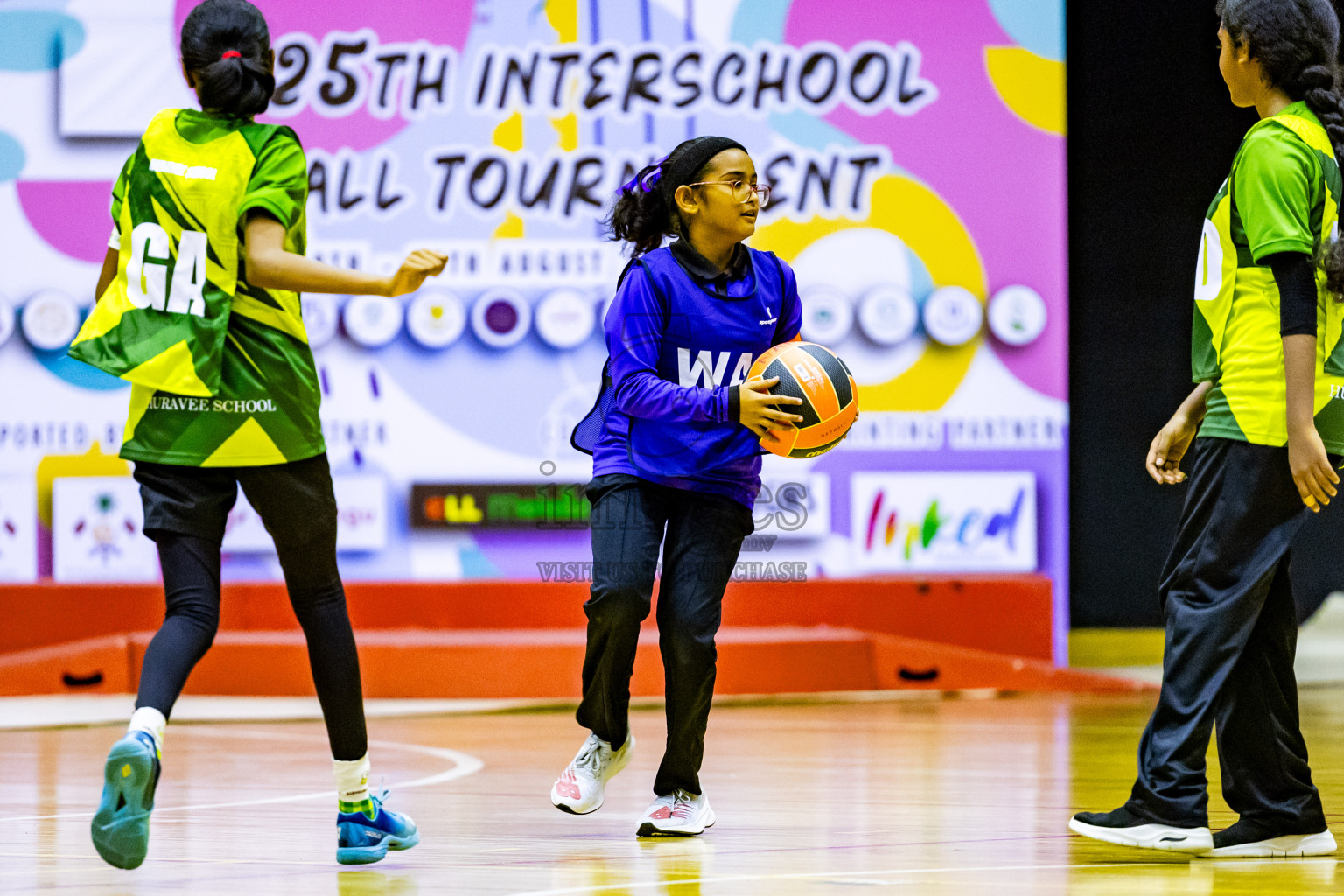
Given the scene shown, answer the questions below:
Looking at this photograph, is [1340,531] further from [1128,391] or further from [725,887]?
[725,887]

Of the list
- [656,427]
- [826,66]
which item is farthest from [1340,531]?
[656,427]

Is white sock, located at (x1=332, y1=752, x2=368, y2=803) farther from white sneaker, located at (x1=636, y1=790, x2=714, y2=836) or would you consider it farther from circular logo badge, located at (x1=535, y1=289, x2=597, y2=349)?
circular logo badge, located at (x1=535, y1=289, x2=597, y2=349)

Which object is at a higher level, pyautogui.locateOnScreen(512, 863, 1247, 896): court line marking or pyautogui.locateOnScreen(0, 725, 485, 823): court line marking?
pyautogui.locateOnScreen(512, 863, 1247, 896): court line marking

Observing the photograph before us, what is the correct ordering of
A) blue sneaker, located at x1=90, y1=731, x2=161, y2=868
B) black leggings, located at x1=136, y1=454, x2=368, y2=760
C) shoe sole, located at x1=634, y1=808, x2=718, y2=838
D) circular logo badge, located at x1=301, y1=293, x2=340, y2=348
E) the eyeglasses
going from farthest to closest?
circular logo badge, located at x1=301, y1=293, x2=340, y2=348 → the eyeglasses → shoe sole, located at x1=634, y1=808, x2=718, y2=838 → black leggings, located at x1=136, y1=454, x2=368, y2=760 → blue sneaker, located at x1=90, y1=731, x2=161, y2=868

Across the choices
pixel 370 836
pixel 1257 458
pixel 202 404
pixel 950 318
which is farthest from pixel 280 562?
pixel 950 318

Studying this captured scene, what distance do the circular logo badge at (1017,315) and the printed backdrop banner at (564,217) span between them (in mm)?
11

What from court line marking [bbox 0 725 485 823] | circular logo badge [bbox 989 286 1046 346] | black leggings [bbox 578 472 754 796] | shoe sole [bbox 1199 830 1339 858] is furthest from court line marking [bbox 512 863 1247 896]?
circular logo badge [bbox 989 286 1046 346]

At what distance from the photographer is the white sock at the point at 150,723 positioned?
2188 millimetres

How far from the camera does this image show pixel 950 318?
5848mm

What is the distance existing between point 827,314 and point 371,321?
182cm

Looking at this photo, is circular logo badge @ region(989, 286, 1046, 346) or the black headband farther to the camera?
circular logo badge @ region(989, 286, 1046, 346)

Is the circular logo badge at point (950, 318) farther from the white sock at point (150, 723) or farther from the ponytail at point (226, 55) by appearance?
the white sock at point (150, 723)

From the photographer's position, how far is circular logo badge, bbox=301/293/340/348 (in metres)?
5.76

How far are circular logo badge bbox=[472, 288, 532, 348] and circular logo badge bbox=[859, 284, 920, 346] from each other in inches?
53.2
